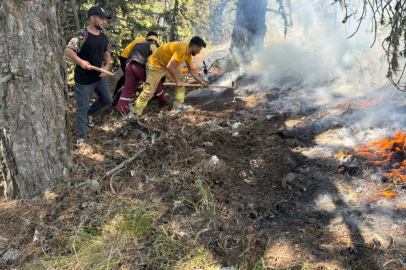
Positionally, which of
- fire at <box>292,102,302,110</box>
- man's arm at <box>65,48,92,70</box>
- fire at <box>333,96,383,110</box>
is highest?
man's arm at <box>65,48,92,70</box>

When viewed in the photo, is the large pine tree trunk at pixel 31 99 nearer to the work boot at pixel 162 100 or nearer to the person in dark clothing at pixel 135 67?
the person in dark clothing at pixel 135 67

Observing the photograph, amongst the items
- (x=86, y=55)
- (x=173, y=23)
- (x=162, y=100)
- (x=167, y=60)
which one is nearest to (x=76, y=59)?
(x=86, y=55)

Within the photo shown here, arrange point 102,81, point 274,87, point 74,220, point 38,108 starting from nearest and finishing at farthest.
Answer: point 74,220 → point 38,108 → point 102,81 → point 274,87

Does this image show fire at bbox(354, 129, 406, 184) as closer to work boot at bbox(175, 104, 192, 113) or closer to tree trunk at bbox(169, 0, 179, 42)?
work boot at bbox(175, 104, 192, 113)

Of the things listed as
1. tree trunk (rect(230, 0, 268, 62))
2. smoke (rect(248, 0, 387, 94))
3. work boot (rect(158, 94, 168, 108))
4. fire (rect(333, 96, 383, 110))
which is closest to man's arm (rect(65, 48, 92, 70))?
work boot (rect(158, 94, 168, 108))

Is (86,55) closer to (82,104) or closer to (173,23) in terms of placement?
(82,104)

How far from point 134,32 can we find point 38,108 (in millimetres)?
5811

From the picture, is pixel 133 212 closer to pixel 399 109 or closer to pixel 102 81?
pixel 102 81

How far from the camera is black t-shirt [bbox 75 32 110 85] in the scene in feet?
13.7

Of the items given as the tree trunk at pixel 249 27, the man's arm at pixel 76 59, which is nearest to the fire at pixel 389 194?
the man's arm at pixel 76 59

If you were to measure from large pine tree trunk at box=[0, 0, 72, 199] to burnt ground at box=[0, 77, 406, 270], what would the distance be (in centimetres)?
25

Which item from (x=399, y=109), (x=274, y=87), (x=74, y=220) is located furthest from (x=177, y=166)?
(x=274, y=87)

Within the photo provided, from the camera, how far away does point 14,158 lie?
2.87 metres

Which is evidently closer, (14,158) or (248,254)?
(248,254)
